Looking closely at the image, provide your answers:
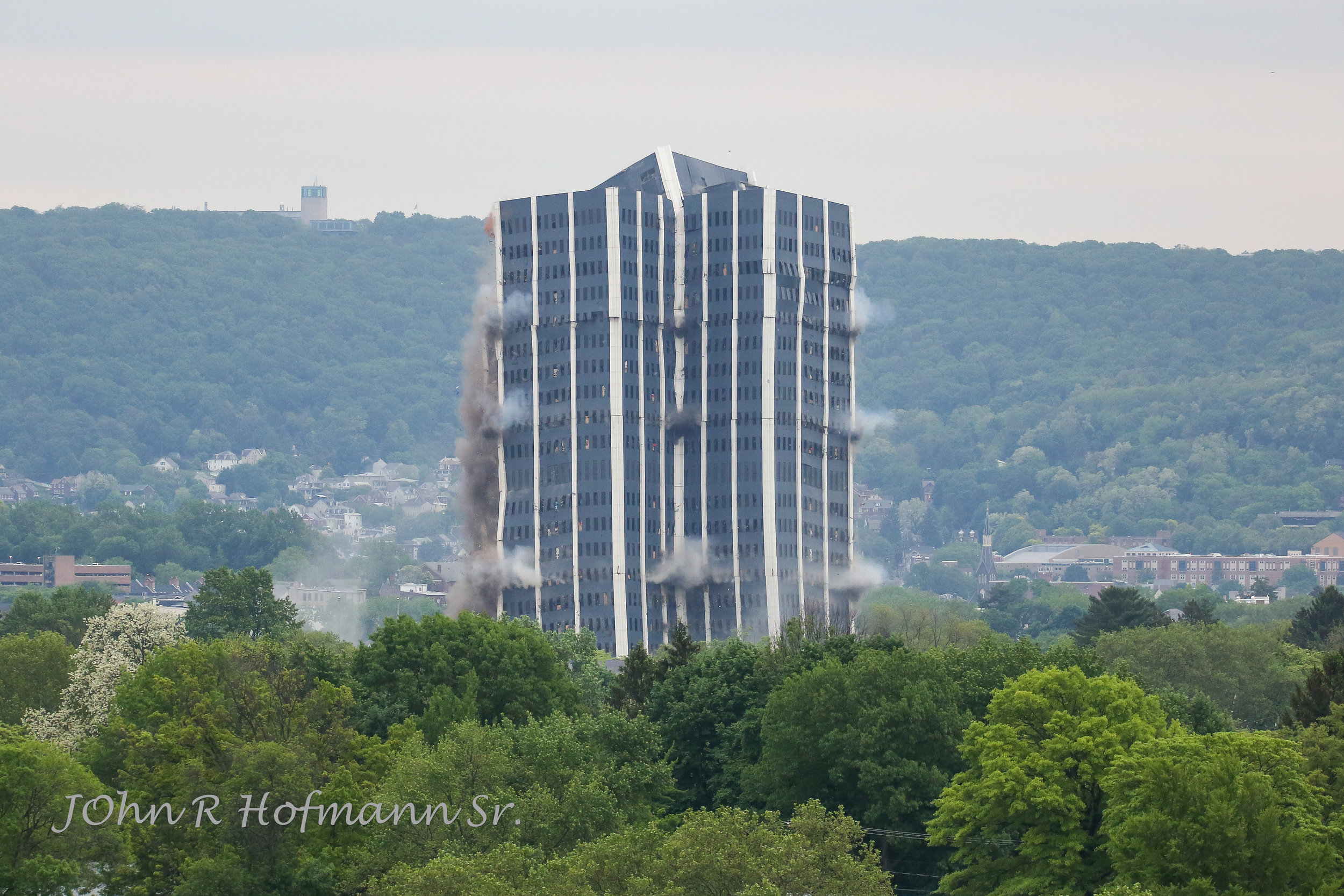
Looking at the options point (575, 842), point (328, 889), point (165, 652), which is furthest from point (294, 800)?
point (165, 652)

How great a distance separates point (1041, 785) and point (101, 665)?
66163 millimetres

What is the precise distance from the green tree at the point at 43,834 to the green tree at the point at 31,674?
43.4m

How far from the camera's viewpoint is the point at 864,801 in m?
124

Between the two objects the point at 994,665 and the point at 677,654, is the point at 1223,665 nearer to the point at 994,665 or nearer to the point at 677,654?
the point at 677,654

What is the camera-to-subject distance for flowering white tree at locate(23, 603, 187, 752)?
5669 inches

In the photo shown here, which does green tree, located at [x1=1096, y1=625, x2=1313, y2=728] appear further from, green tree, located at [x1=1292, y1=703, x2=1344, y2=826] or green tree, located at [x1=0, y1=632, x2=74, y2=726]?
A: green tree, located at [x1=0, y1=632, x2=74, y2=726]

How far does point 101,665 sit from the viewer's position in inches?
6048

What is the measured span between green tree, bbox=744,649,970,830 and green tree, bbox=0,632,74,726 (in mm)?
52401

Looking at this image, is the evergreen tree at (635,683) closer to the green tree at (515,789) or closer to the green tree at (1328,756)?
the green tree at (515,789)

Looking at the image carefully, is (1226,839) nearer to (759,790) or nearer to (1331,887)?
(1331,887)

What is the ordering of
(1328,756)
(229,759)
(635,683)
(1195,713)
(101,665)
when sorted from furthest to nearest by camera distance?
(635,683) → (101,665) → (1195,713) → (229,759) → (1328,756)

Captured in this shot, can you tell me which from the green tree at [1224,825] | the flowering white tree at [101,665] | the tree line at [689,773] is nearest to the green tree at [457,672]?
the tree line at [689,773]

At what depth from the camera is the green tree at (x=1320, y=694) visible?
4779 inches

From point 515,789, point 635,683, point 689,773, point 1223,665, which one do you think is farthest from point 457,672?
point 1223,665
